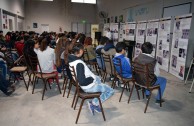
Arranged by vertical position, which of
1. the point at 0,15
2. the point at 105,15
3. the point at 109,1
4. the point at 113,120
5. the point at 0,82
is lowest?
the point at 113,120

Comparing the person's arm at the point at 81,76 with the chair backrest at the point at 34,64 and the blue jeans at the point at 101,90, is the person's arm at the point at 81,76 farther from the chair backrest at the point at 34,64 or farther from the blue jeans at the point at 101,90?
the chair backrest at the point at 34,64

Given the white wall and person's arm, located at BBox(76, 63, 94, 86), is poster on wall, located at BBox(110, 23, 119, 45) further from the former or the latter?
person's arm, located at BBox(76, 63, 94, 86)

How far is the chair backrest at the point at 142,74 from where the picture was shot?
2.67 meters

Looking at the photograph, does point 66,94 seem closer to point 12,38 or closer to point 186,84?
point 186,84

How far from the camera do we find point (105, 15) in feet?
40.7

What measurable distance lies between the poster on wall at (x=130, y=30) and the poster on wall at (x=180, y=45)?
2.49m

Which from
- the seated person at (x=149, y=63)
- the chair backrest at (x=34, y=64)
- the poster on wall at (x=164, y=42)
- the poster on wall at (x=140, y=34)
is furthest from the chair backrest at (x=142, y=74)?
the poster on wall at (x=140, y=34)

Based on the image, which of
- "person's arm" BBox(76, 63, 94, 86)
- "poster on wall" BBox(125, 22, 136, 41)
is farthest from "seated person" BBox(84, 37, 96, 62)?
"poster on wall" BBox(125, 22, 136, 41)

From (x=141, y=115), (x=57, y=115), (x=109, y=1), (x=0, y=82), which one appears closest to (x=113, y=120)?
(x=141, y=115)

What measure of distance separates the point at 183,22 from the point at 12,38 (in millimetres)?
5775

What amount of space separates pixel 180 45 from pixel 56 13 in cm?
1165

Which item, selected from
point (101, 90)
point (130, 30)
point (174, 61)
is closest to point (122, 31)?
point (130, 30)

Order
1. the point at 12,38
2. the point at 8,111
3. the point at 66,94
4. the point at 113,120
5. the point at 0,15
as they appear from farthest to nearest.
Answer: the point at 0,15
the point at 12,38
the point at 66,94
the point at 8,111
the point at 113,120

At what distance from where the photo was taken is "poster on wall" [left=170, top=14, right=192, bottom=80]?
4359 mm
